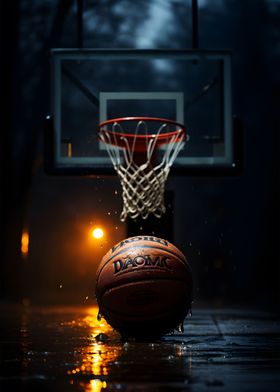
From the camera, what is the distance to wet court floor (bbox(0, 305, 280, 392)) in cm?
245

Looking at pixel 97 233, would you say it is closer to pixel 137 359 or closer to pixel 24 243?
pixel 24 243

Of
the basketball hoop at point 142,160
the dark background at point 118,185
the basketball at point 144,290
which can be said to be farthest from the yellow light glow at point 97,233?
the basketball at point 144,290

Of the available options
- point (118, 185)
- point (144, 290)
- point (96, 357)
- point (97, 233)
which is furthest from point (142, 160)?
point (97, 233)

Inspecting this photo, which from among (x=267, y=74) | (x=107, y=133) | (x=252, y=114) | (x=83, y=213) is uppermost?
(x=267, y=74)

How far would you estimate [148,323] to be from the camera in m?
3.56

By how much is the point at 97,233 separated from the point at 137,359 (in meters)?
6.24

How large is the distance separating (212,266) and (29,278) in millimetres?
2712

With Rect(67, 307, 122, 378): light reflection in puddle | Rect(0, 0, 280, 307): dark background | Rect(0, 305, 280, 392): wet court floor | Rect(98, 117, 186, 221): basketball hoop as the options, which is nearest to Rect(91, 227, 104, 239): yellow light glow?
Result: Rect(0, 0, 280, 307): dark background

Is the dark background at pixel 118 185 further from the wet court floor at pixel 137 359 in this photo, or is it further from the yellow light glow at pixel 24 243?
the wet court floor at pixel 137 359

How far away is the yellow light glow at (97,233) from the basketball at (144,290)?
543 centimetres

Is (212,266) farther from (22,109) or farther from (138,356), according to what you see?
(138,356)

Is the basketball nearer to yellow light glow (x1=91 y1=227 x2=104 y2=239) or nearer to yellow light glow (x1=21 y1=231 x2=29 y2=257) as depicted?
yellow light glow (x1=91 y1=227 x2=104 y2=239)

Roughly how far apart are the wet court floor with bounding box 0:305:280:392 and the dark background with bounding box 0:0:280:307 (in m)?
4.42

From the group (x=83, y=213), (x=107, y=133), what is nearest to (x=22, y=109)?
(x=83, y=213)
